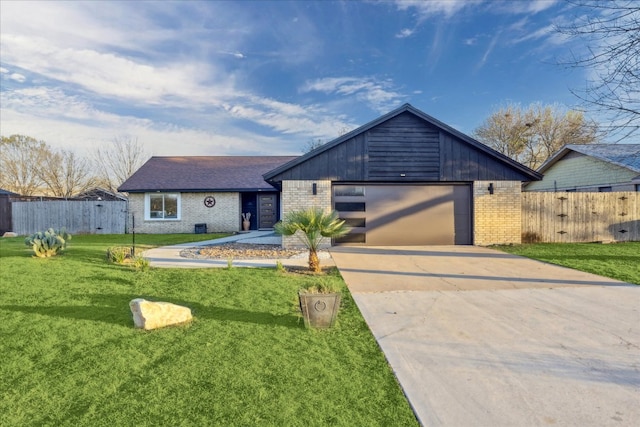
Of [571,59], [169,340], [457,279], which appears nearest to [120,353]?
[169,340]

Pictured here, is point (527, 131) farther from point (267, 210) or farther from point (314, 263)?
point (314, 263)

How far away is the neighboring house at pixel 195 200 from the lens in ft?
59.7

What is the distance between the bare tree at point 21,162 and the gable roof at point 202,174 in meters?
20.9

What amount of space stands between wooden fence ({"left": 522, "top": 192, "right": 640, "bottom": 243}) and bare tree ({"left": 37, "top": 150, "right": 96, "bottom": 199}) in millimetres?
38936

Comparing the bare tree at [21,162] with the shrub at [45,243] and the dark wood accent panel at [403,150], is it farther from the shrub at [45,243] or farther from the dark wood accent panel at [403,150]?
the dark wood accent panel at [403,150]

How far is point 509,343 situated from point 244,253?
7923 millimetres

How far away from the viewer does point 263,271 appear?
24.3 feet

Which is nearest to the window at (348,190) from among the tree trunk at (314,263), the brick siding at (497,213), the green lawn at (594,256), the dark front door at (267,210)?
the brick siding at (497,213)

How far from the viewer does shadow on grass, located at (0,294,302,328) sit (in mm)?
4352

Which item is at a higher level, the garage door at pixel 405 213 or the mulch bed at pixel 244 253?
the garage door at pixel 405 213

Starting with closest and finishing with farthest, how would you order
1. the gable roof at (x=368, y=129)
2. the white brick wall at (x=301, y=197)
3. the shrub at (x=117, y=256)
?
1. the shrub at (x=117, y=256)
2. the gable roof at (x=368, y=129)
3. the white brick wall at (x=301, y=197)

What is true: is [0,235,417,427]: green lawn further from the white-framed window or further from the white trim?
the white-framed window

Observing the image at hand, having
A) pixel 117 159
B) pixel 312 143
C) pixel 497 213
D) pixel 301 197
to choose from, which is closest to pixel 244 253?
pixel 301 197

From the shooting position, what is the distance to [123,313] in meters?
4.62
